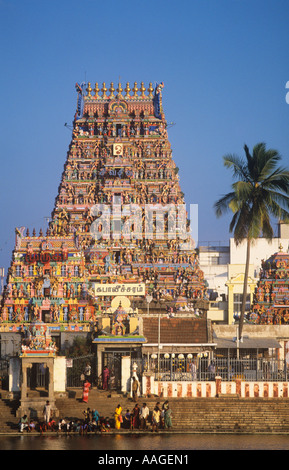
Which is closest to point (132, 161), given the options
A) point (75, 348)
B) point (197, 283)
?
point (197, 283)

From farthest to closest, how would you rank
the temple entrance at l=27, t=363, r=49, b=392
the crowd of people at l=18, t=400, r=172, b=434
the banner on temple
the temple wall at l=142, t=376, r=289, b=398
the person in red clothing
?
the banner on temple < the temple entrance at l=27, t=363, r=49, b=392 < the person in red clothing < the temple wall at l=142, t=376, r=289, b=398 < the crowd of people at l=18, t=400, r=172, b=434

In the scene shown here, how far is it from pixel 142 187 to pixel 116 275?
11.6m

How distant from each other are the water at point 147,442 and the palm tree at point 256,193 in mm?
16226

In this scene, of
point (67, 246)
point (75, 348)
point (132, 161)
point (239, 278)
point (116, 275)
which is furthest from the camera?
point (132, 161)

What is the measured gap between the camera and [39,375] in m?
53.6

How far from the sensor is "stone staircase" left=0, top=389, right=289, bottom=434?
47312 millimetres

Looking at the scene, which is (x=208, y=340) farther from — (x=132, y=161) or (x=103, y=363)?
(x=132, y=161)

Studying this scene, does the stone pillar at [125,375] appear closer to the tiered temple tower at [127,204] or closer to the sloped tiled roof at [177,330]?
the sloped tiled roof at [177,330]

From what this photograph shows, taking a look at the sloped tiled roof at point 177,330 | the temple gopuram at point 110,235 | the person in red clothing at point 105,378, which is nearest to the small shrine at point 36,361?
the person in red clothing at point 105,378

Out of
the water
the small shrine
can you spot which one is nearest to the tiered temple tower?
the small shrine

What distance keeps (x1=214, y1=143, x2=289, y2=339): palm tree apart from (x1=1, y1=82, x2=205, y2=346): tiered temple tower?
31.0ft

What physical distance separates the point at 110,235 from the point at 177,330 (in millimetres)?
24714

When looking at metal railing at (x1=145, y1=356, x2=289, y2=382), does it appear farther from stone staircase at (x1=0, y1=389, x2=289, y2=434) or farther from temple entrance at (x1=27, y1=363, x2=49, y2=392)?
temple entrance at (x1=27, y1=363, x2=49, y2=392)
